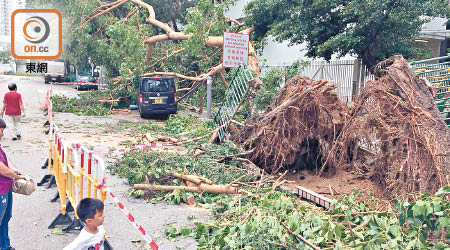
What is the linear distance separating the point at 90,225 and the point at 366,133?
16.9 feet

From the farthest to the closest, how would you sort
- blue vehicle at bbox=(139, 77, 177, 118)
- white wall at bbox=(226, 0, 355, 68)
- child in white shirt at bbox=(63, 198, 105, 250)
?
1. white wall at bbox=(226, 0, 355, 68)
2. blue vehicle at bbox=(139, 77, 177, 118)
3. child in white shirt at bbox=(63, 198, 105, 250)

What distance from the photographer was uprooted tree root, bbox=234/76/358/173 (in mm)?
7836

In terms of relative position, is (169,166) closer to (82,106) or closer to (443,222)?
(443,222)

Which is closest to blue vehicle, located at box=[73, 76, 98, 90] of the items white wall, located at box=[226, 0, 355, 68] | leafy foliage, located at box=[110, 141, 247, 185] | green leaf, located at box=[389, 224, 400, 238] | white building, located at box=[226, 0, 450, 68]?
white wall, located at box=[226, 0, 355, 68]

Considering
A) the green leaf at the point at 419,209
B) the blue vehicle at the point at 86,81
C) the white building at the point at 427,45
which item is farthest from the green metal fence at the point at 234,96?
the blue vehicle at the point at 86,81

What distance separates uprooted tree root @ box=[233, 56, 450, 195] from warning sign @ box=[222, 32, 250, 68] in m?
5.42

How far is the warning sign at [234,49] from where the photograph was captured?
14.1 metres

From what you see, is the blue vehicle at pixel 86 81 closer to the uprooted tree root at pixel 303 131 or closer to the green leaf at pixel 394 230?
the uprooted tree root at pixel 303 131

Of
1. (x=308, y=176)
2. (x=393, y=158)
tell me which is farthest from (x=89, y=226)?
(x=308, y=176)

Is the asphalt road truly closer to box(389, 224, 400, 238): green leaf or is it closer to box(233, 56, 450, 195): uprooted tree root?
box(389, 224, 400, 238): green leaf

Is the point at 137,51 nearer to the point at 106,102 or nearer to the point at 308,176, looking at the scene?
the point at 106,102

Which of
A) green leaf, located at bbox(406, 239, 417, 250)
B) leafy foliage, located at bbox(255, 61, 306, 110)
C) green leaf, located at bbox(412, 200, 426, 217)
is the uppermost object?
leafy foliage, located at bbox(255, 61, 306, 110)

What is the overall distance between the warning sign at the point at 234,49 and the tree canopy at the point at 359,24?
7.83ft

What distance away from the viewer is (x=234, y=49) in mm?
14266
